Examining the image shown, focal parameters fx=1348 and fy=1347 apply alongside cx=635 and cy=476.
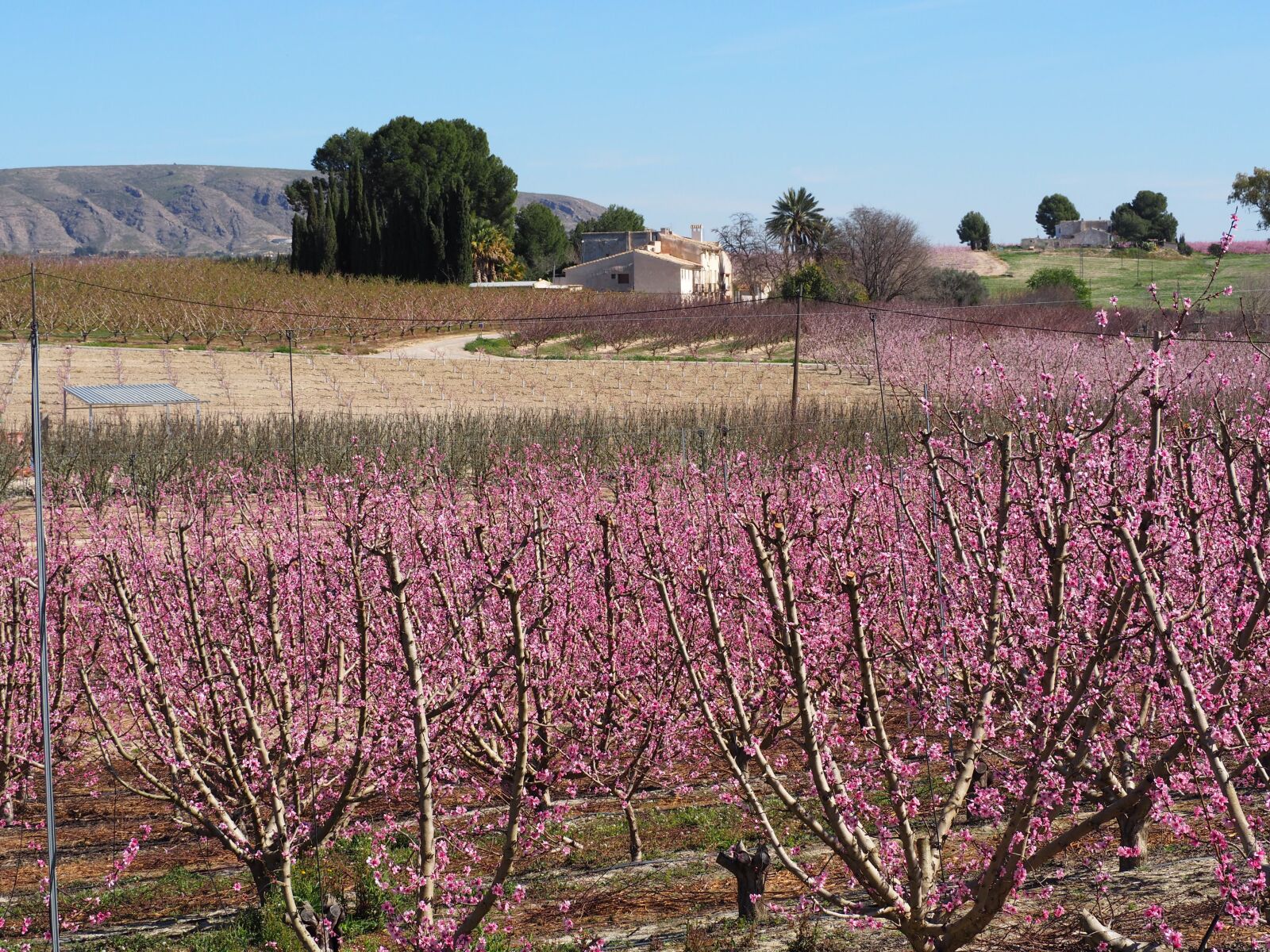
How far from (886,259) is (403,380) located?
97.8 ft

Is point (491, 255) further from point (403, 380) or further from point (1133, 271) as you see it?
point (403, 380)

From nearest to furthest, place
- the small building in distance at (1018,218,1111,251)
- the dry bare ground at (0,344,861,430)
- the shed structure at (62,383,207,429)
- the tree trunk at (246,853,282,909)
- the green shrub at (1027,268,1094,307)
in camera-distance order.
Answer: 1. the tree trunk at (246,853,282,909)
2. the shed structure at (62,383,207,429)
3. the dry bare ground at (0,344,861,430)
4. the green shrub at (1027,268,1094,307)
5. the small building in distance at (1018,218,1111,251)

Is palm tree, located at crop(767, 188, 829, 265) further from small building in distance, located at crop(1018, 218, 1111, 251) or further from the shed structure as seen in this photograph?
the shed structure

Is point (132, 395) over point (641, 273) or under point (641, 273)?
under

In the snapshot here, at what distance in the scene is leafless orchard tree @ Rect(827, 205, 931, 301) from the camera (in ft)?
179

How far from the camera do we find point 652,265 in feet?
229

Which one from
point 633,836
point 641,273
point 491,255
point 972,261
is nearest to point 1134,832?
point 633,836

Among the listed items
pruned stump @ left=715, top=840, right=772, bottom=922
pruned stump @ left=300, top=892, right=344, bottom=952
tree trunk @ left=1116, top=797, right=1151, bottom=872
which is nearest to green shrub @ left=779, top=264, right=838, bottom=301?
tree trunk @ left=1116, top=797, right=1151, bottom=872

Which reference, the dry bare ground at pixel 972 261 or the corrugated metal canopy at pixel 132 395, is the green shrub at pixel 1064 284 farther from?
the corrugated metal canopy at pixel 132 395

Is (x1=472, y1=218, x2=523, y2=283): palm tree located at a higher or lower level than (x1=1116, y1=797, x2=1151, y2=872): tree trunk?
higher

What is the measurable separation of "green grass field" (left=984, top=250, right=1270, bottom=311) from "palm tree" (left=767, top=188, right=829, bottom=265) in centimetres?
910

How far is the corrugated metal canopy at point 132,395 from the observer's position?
20017 millimetres

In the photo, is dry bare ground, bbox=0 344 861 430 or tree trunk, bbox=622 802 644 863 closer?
tree trunk, bbox=622 802 644 863

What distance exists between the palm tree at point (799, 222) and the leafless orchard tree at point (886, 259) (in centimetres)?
980
